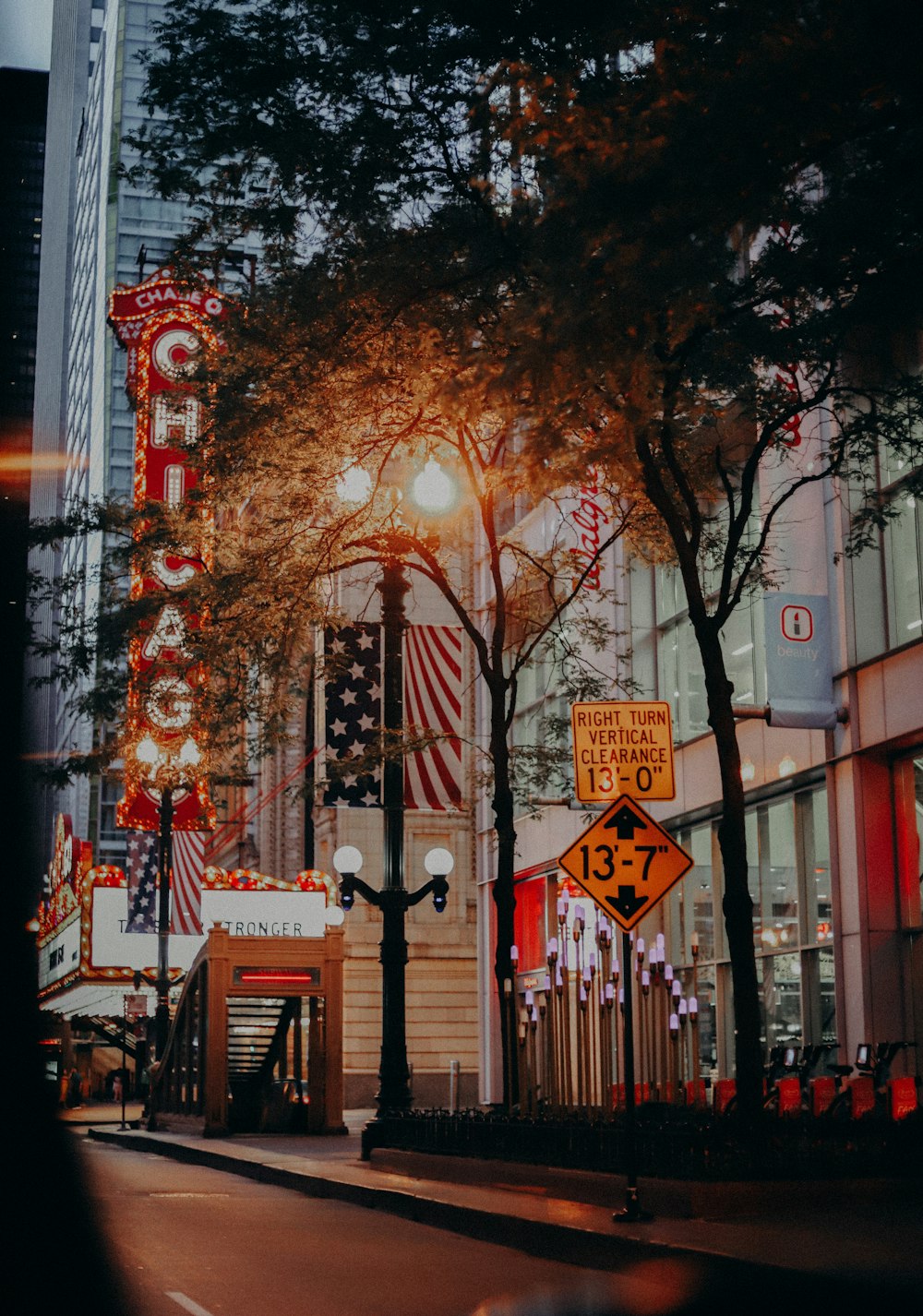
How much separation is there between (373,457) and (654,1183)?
10612 mm

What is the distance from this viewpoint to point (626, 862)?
1305 cm

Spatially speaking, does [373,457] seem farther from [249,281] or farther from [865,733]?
[865,733]

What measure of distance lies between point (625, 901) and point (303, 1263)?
3625 millimetres

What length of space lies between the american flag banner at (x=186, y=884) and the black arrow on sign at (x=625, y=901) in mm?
37313

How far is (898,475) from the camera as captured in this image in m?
21.0

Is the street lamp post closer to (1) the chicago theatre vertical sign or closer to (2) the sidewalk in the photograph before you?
(2) the sidewalk

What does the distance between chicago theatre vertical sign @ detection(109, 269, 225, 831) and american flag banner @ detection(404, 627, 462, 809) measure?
9.77ft

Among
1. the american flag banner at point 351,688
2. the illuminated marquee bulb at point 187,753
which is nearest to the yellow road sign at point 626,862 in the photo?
the american flag banner at point 351,688

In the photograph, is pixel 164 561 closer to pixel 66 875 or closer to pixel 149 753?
pixel 149 753

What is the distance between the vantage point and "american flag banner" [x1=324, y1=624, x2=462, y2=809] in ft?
71.8

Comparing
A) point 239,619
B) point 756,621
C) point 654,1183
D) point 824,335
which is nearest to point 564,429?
point 824,335

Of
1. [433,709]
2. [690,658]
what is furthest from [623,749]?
[690,658]

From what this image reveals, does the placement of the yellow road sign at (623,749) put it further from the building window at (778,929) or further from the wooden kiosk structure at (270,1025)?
the wooden kiosk structure at (270,1025)

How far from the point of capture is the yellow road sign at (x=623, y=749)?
1452 cm
